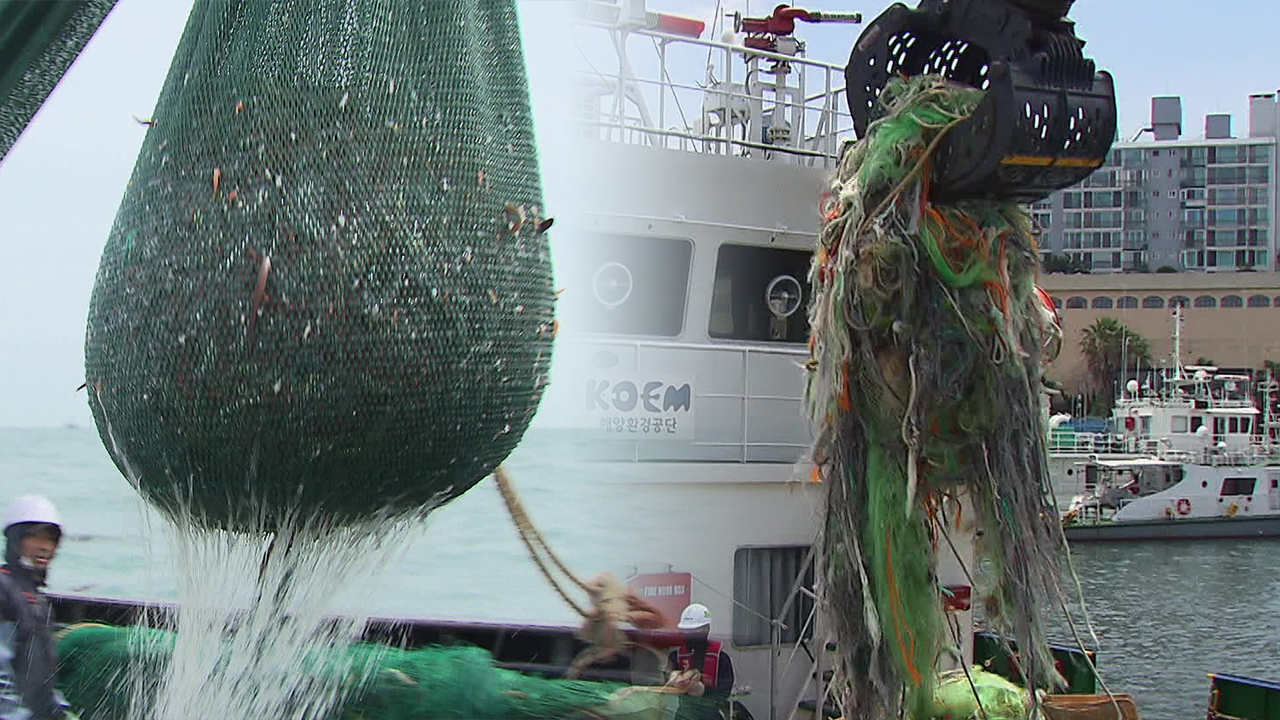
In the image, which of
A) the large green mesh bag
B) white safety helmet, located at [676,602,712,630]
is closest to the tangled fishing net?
the large green mesh bag

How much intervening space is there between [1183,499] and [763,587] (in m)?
30.7

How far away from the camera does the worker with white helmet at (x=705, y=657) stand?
19.8 feet

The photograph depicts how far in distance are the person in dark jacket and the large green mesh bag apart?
0.74 metres

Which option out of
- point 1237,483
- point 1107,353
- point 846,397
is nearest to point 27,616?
point 846,397

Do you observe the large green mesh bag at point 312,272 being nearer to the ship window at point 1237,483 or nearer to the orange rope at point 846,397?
the orange rope at point 846,397

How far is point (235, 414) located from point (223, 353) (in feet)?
0.37

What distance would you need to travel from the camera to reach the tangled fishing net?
365cm

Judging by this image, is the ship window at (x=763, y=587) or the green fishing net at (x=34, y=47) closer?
the green fishing net at (x=34, y=47)

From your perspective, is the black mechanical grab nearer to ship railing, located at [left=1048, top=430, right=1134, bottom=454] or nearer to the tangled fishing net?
the tangled fishing net

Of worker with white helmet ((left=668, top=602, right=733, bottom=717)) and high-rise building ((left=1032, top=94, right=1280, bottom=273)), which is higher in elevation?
high-rise building ((left=1032, top=94, right=1280, bottom=273))

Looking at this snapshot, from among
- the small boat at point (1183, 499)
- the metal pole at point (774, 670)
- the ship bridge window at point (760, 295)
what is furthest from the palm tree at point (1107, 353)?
the metal pole at point (774, 670)

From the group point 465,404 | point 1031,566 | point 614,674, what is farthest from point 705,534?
point 465,404

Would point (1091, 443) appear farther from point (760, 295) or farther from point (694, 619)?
point (694, 619)

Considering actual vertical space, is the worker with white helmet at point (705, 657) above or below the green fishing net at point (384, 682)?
below
